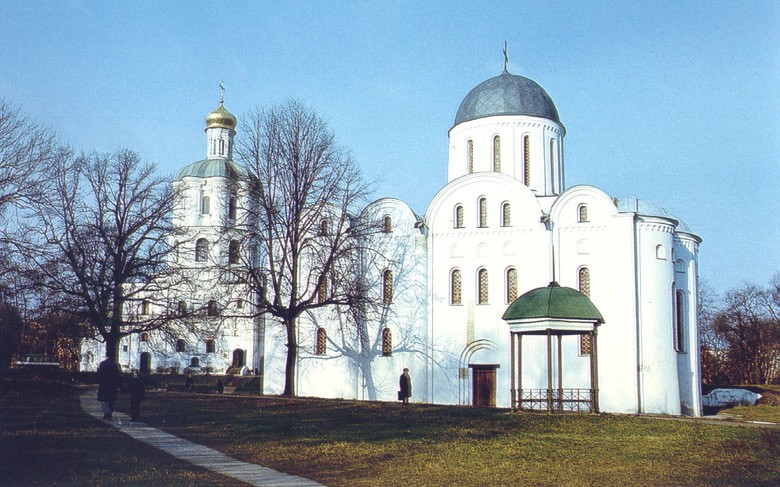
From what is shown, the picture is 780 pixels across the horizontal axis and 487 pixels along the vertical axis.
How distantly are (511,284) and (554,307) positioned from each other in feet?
30.6

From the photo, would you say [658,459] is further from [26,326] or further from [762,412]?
[26,326]

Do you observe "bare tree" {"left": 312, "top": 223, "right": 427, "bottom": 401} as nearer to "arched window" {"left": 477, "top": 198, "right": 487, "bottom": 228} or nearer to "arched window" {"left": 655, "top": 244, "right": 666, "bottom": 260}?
"arched window" {"left": 477, "top": 198, "right": 487, "bottom": 228}

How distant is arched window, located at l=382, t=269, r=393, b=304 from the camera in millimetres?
35781

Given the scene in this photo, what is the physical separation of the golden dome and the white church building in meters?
20.3

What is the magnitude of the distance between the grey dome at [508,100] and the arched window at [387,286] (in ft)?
27.6

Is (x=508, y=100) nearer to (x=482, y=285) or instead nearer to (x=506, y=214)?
(x=506, y=214)

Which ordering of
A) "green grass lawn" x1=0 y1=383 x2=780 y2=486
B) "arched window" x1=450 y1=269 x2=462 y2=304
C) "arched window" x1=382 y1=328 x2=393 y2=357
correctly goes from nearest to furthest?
"green grass lawn" x1=0 y1=383 x2=780 y2=486, "arched window" x1=450 y1=269 x2=462 y2=304, "arched window" x1=382 y1=328 x2=393 y2=357

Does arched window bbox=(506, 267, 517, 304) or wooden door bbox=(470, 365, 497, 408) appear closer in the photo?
wooden door bbox=(470, 365, 497, 408)

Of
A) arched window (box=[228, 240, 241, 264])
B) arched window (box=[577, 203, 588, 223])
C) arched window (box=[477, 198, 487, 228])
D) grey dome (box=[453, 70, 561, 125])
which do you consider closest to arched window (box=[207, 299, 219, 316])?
arched window (box=[228, 240, 241, 264])

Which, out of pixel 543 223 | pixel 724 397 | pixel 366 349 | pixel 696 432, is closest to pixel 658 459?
pixel 696 432

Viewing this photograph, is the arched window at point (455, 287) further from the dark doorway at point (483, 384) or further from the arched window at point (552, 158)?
the arched window at point (552, 158)

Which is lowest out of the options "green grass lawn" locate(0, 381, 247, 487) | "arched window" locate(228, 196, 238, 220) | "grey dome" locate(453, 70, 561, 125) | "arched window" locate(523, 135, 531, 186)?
"green grass lawn" locate(0, 381, 247, 487)

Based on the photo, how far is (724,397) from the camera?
4294 centimetres

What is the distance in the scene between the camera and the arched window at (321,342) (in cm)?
3684
